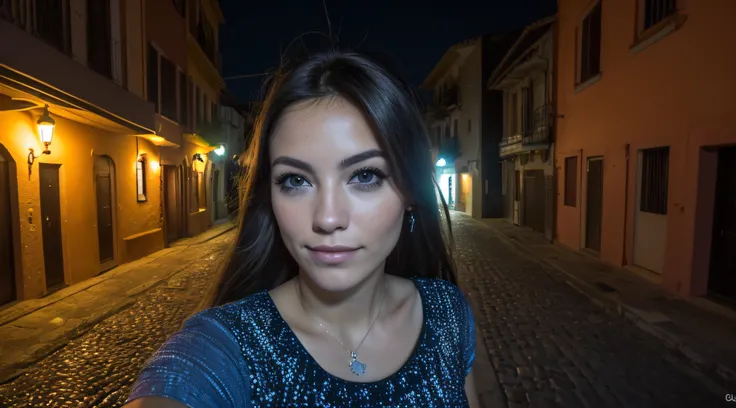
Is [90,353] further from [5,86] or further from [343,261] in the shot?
[343,261]

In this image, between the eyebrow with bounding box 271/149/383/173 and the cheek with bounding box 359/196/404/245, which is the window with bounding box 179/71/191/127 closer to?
the eyebrow with bounding box 271/149/383/173

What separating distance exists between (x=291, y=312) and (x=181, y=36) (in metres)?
15.2

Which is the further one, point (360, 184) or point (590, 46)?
point (590, 46)

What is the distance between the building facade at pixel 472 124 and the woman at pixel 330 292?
17693 mm

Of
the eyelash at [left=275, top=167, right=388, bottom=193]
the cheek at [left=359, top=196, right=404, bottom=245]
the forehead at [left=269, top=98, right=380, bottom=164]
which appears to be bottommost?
the cheek at [left=359, top=196, right=404, bottom=245]

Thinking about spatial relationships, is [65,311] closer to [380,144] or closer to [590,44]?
[380,144]

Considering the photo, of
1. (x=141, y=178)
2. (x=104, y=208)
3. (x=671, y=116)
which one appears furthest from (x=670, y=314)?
(x=141, y=178)

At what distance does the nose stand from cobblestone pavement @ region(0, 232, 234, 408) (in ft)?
4.36

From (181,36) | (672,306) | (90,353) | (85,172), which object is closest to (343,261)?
(90,353)

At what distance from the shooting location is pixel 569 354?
461cm

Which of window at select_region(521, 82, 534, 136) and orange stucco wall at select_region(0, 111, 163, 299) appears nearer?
orange stucco wall at select_region(0, 111, 163, 299)

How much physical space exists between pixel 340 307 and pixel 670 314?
619 cm

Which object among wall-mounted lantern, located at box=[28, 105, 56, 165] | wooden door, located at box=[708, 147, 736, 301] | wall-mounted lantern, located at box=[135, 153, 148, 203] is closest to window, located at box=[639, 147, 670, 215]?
wooden door, located at box=[708, 147, 736, 301]

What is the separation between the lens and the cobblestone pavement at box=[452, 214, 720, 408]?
371 cm
